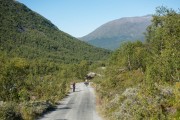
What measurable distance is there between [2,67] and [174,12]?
118 ft

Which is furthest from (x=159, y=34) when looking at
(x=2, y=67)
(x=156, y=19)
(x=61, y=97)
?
(x=2, y=67)

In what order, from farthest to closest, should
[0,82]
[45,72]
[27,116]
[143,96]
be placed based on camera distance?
[45,72]
[0,82]
[27,116]
[143,96]

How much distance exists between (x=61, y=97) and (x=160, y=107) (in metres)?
38.0

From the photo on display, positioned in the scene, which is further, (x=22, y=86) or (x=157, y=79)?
(x=22, y=86)

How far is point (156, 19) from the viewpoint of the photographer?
7150 cm

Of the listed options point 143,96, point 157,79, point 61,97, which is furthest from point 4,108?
point 61,97

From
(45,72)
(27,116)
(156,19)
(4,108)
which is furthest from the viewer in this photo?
(45,72)

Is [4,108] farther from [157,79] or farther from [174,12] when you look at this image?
[174,12]

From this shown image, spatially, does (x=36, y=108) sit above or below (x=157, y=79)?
below

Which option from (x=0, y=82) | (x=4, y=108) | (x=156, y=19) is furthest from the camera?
(x=156, y=19)

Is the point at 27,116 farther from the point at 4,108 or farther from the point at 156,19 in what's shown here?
the point at 156,19

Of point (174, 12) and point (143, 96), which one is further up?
point (174, 12)

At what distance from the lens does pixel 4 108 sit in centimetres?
3075

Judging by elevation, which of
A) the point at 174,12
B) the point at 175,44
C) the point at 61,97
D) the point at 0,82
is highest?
the point at 174,12
